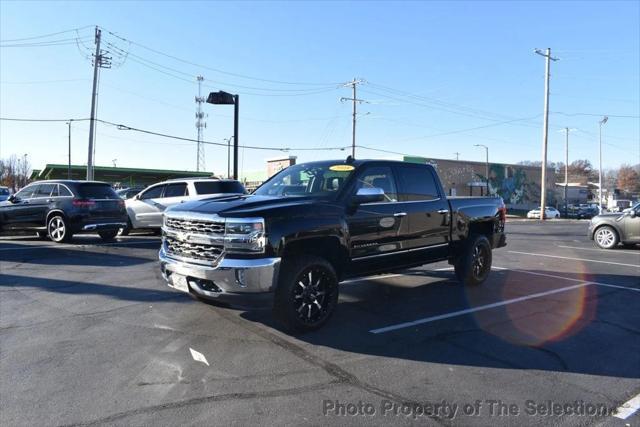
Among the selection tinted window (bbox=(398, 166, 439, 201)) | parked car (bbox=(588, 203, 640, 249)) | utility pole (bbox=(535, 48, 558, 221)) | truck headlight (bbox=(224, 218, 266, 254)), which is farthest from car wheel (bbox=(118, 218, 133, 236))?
utility pole (bbox=(535, 48, 558, 221))

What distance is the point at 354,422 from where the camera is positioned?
330 cm

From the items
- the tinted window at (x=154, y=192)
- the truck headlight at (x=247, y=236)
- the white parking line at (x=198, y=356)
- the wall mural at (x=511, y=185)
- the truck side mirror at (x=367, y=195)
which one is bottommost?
the white parking line at (x=198, y=356)

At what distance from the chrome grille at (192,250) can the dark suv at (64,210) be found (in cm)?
827

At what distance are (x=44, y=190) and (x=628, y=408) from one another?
46.4ft

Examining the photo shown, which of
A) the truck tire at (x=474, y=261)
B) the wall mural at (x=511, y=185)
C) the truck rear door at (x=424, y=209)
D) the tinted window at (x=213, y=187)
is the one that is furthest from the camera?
the wall mural at (x=511, y=185)

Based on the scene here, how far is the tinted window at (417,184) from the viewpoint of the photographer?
21.8 ft

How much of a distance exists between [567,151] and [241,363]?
224 feet

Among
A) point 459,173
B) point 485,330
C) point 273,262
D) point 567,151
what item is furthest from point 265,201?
point 567,151

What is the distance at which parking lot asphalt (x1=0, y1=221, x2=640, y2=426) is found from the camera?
11.3 feet

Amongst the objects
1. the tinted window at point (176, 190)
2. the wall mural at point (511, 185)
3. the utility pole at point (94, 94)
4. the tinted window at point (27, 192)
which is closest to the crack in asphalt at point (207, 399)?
the tinted window at point (176, 190)

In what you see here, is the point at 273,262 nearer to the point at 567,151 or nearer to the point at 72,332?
the point at 72,332

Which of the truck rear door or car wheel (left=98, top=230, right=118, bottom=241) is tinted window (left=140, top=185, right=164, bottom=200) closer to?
car wheel (left=98, top=230, right=118, bottom=241)

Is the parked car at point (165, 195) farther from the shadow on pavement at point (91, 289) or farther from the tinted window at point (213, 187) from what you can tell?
the shadow on pavement at point (91, 289)

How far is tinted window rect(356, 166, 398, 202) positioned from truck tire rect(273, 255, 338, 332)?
1.34 metres
